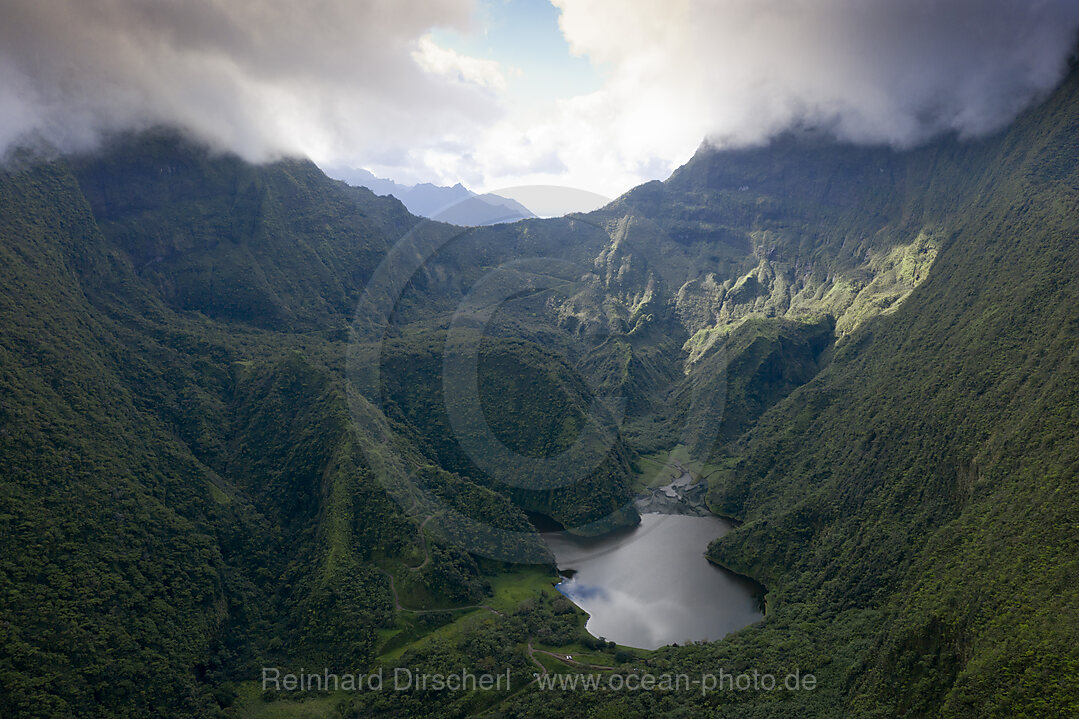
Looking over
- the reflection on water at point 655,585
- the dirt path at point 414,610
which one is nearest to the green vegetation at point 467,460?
the dirt path at point 414,610

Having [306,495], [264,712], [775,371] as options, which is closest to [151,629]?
[264,712]

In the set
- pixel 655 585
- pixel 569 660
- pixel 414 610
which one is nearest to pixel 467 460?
pixel 414 610

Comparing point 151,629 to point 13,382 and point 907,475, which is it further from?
point 907,475

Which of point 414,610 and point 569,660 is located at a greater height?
point 414,610

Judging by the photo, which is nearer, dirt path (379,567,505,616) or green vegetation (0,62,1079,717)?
green vegetation (0,62,1079,717)

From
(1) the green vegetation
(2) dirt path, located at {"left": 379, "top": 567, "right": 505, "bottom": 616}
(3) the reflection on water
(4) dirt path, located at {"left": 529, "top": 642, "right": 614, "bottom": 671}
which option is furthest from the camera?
(3) the reflection on water

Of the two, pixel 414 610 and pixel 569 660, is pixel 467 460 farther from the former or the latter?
pixel 569 660

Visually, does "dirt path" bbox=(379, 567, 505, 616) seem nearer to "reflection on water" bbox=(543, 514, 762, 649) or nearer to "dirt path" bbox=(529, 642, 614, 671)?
"dirt path" bbox=(529, 642, 614, 671)

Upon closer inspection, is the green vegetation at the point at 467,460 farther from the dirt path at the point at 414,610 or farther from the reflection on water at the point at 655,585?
the reflection on water at the point at 655,585

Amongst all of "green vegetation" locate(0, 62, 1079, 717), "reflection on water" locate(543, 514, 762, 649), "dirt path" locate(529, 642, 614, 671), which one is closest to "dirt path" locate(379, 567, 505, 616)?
"green vegetation" locate(0, 62, 1079, 717)

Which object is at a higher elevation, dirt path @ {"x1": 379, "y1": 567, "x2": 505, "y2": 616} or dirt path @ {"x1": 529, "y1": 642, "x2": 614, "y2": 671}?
dirt path @ {"x1": 379, "y1": 567, "x2": 505, "y2": 616}
